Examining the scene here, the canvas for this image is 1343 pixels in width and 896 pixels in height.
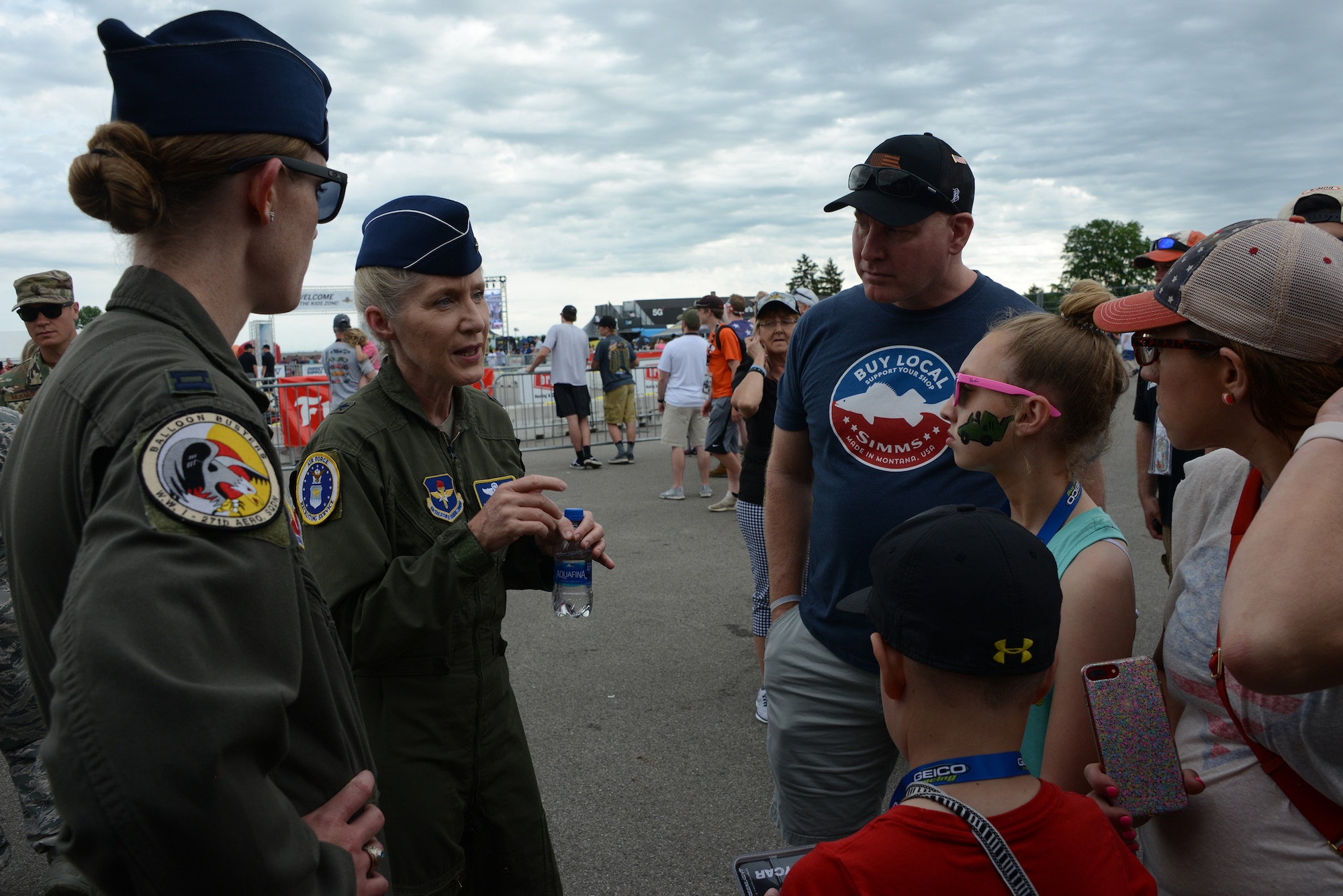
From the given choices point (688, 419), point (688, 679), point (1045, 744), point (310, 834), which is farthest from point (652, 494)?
point (310, 834)

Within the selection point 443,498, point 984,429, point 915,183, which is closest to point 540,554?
Result: point 443,498

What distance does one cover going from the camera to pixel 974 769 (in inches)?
52.5

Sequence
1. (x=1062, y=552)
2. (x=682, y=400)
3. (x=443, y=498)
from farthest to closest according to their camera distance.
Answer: (x=682, y=400) < (x=443, y=498) < (x=1062, y=552)

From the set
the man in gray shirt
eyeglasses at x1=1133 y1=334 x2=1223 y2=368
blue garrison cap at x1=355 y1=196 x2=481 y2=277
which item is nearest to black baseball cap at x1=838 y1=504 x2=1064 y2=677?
eyeglasses at x1=1133 y1=334 x2=1223 y2=368

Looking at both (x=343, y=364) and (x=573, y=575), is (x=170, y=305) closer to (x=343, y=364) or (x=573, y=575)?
(x=573, y=575)

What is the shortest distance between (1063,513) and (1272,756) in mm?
650

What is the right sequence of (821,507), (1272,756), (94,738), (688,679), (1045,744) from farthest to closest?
(688,679)
(821,507)
(1045,744)
(1272,756)
(94,738)

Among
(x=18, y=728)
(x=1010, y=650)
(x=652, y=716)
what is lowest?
(x=652, y=716)

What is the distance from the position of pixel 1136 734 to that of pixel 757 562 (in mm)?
3347

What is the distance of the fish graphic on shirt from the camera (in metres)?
2.48

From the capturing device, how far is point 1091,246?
83875mm

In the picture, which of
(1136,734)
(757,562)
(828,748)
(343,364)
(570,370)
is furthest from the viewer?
(570,370)

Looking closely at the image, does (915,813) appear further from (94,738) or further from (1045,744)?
(94,738)

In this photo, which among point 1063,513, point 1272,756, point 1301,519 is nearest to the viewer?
point 1301,519
